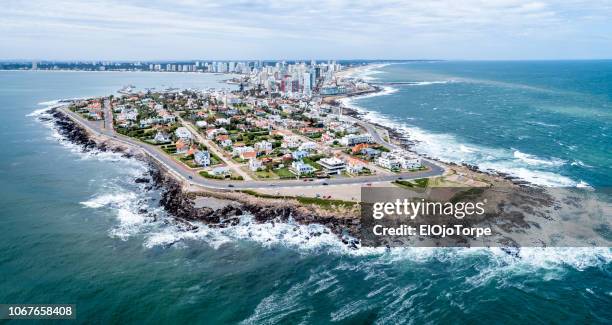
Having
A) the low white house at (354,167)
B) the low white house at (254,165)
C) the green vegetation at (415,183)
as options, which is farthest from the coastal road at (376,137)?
the low white house at (254,165)

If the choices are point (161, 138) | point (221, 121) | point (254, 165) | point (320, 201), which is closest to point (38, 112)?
point (221, 121)

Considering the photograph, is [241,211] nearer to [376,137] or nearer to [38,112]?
[376,137]

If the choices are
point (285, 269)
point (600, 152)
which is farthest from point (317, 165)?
point (600, 152)

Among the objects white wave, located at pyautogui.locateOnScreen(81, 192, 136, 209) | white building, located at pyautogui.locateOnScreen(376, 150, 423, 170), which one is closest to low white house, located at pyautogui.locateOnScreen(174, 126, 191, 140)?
white wave, located at pyautogui.locateOnScreen(81, 192, 136, 209)

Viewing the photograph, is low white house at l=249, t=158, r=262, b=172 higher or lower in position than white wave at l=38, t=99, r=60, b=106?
lower

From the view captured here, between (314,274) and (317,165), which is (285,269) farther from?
(317,165)

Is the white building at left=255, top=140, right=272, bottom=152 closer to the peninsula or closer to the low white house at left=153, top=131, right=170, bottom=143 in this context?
the peninsula

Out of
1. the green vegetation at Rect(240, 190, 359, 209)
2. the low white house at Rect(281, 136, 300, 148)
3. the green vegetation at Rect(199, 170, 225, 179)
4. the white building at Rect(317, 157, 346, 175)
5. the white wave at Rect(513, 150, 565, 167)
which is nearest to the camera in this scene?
the green vegetation at Rect(240, 190, 359, 209)

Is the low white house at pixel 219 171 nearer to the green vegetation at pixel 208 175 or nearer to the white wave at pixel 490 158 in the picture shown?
the green vegetation at pixel 208 175
